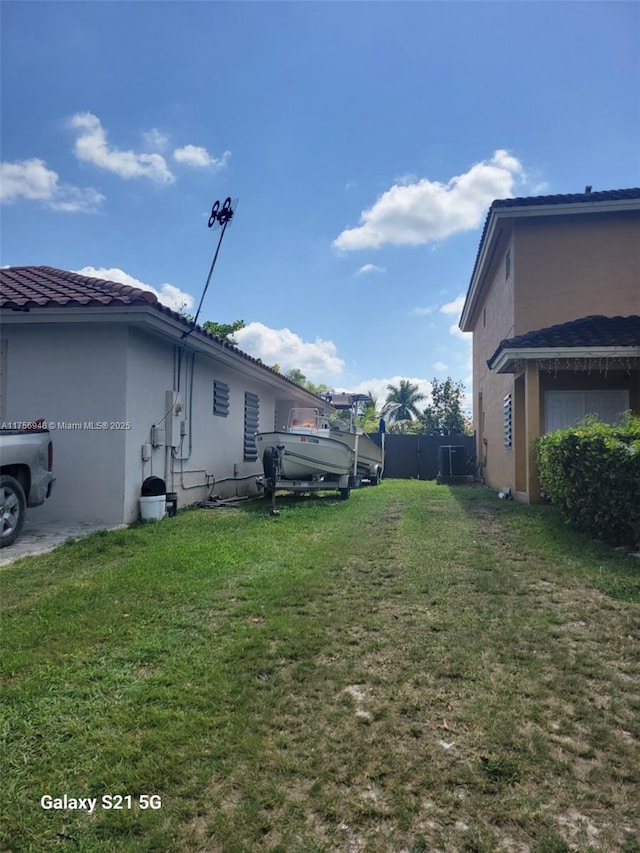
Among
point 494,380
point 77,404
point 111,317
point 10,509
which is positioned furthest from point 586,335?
point 10,509

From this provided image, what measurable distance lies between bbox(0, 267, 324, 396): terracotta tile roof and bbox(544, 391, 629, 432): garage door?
6729 mm

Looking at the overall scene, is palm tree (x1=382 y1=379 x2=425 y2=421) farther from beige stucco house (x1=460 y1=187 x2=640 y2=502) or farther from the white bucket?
the white bucket

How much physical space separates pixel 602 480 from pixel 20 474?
6.65 m

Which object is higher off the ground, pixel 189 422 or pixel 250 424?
pixel 250 424

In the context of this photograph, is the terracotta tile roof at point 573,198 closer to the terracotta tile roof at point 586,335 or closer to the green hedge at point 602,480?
the terracotta tile roof at point 586,335

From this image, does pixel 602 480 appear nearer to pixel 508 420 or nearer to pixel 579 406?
pixel 579 406

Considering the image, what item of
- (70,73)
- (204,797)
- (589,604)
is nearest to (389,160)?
(70,73)

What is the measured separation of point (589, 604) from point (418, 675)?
185cm

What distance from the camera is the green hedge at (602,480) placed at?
5.12 m

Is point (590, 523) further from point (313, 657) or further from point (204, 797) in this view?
point (204, 797)

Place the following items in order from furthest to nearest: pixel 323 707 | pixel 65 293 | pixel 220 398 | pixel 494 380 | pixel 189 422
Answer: pixel 494 380 → pixel 220 398 → pixel 189 422 → pixel 65 293 → pixel 323 707

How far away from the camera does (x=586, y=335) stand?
28.1ft

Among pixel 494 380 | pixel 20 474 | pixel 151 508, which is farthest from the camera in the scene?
pixel 494 380

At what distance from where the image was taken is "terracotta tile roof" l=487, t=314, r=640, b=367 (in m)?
8.19
